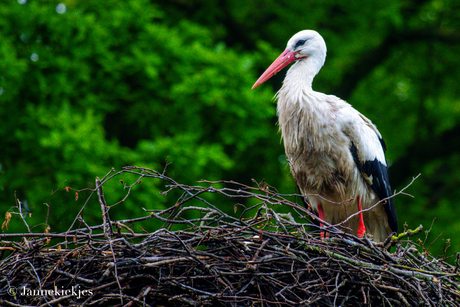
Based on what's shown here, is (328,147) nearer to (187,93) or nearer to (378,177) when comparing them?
(378,177)

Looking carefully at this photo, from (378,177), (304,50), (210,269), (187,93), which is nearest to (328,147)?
(378,177)

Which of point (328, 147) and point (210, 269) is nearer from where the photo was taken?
point (210, 269)

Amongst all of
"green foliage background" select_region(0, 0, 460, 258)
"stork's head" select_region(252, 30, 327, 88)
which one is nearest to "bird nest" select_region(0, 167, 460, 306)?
"green foliage background" select_region(0, 0, 460, 258)

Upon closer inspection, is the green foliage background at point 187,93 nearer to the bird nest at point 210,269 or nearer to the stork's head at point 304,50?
the bird nest at point 210,269

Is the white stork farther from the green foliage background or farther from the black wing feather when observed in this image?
the green foliage background

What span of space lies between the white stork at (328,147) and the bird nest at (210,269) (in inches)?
43.4

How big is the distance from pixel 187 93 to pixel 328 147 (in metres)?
3.65

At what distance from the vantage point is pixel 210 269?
301 cm

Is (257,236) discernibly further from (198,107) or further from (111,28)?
(111,28)

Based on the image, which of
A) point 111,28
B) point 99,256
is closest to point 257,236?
point 99,256

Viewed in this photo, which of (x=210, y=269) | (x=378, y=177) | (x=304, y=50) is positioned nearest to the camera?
(x=210, y=269)

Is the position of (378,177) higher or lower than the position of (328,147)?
lower

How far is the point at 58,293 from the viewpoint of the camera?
3.00 m

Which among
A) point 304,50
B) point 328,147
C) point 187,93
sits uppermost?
point 304,50
